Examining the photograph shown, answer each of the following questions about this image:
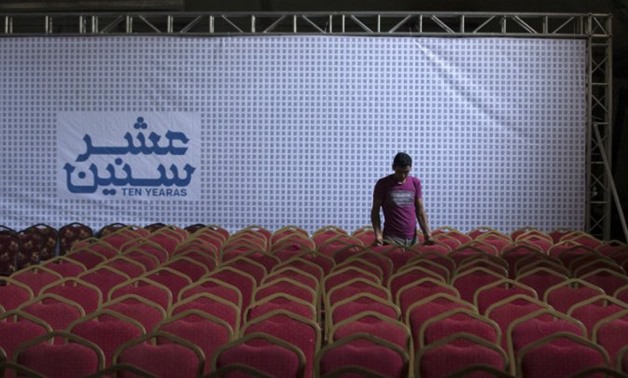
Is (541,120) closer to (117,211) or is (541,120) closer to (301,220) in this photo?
(301,220)

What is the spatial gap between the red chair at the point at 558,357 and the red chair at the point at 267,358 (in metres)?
1.14

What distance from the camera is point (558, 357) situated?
16.4 ft

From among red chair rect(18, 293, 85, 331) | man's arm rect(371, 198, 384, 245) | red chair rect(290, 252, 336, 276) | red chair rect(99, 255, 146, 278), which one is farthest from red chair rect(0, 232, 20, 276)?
red chair rect(18, 293, 85, 331)

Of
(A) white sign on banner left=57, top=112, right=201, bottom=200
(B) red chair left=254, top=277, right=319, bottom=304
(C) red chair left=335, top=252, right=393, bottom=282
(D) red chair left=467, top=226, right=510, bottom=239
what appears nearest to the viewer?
(B) red chair left=254, top=277, right=319, bottom=304

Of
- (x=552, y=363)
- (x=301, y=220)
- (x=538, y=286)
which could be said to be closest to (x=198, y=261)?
(x=538, y=286)

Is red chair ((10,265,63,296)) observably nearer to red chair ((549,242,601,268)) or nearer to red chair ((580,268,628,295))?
red chair ((580,268,628,295))

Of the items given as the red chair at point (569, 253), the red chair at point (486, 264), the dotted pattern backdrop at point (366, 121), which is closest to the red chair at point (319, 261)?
the red chair at point (486, 264)

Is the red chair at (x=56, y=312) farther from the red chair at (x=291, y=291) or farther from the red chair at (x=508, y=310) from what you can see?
the red chair at (x=508, y=310)

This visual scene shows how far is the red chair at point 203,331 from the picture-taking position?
5.46 metres

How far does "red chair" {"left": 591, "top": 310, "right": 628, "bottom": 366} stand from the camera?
5613 mm

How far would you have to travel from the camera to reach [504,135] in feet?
47.9

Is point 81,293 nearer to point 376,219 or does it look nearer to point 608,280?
point 608,280

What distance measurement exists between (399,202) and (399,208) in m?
0.08

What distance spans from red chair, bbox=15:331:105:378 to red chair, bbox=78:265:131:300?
8.92 ft
